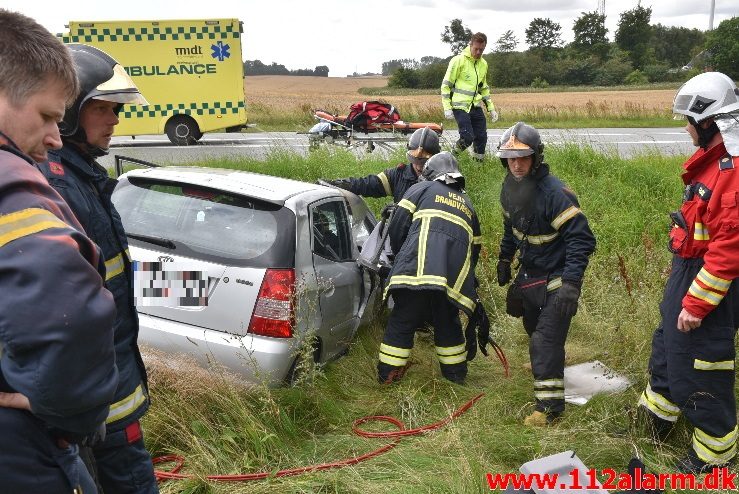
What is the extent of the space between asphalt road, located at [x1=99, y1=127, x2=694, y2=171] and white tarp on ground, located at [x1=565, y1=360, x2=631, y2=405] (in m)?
5.31

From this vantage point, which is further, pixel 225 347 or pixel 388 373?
pixel 388 373

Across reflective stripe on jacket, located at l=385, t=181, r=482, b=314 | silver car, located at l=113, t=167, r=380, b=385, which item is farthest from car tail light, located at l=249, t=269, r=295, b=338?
reflective stripe on jacket, located at l=385, t=181, r=482, b=314

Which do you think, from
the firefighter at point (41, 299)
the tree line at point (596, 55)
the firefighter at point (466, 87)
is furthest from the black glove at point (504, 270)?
the tree line at point (596, 55)

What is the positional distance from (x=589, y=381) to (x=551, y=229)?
4.07 feet

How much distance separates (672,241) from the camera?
3375mm

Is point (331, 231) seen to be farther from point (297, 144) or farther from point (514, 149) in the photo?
point (297, 144)

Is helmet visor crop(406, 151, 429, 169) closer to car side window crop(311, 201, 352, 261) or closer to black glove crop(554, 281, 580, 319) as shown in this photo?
car side window crop(311, 201, 352, 261)

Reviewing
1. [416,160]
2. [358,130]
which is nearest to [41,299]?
[416,160]

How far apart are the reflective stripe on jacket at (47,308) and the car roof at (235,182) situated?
8.00ft

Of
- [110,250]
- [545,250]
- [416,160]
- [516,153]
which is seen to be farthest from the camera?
[416,160]

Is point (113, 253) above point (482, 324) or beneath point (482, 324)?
above

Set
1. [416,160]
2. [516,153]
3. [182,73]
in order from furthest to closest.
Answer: [182,73] → [416,160] → [516,153]

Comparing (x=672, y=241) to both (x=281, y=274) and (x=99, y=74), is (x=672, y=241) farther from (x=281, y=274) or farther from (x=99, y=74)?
(x=99, y=74)

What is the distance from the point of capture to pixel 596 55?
57.3m
